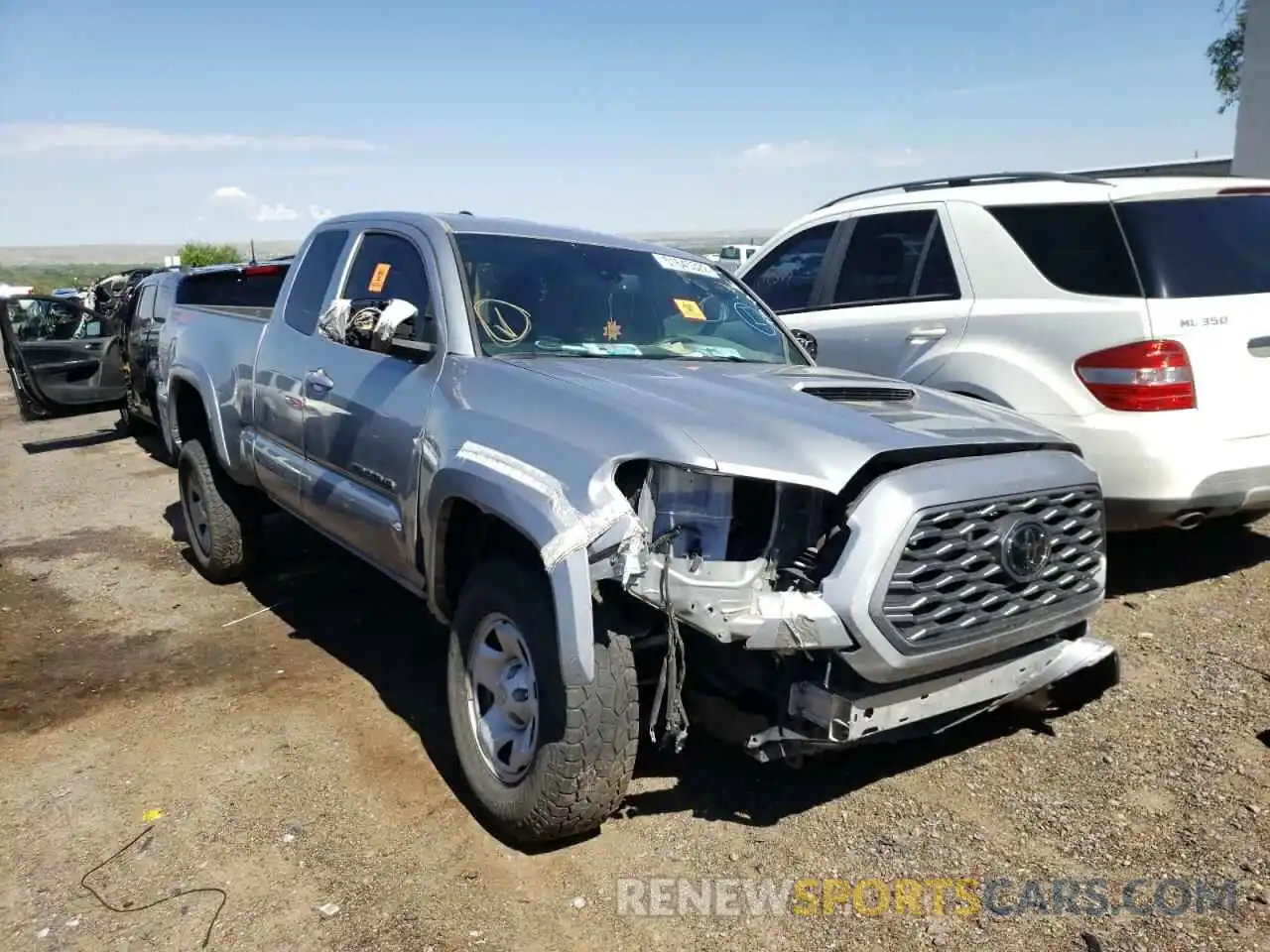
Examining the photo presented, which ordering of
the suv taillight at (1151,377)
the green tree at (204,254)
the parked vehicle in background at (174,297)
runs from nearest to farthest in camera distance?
the suv taillight at (1151,377) → the parked vehicle in background at (174,297) → the green tree at (204,254)

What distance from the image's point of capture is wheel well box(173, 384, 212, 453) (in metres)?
6.09

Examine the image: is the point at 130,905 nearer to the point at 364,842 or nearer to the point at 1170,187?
the point at 364,842

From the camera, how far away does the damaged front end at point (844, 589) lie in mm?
2623

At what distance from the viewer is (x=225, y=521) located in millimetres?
5645

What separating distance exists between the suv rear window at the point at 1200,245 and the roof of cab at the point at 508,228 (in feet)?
6.80

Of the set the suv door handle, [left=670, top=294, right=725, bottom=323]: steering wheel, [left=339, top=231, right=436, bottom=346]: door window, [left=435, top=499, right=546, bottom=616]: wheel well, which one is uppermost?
[left=339, top=231, right=436, bottom=346]: door window

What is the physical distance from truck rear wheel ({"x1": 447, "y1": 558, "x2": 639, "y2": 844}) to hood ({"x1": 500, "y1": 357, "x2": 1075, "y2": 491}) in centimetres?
62

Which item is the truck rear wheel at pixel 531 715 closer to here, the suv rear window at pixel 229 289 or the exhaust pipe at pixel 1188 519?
the exhaust pipe at pixel 1188 519

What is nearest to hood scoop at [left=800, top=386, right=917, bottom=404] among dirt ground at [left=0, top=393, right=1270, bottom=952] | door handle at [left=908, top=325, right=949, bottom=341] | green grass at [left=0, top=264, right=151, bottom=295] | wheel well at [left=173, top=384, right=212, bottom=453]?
dirt ground at [left=0, top=393, right=1270, bottom=952]

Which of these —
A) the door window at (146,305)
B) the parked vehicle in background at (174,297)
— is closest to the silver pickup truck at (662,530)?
the parked vehicle in background at (174,297)

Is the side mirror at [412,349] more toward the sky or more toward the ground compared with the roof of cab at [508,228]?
more toward the ground

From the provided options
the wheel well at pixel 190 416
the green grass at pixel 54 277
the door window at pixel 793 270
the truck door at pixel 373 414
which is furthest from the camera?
the green grass at pixel 54 277

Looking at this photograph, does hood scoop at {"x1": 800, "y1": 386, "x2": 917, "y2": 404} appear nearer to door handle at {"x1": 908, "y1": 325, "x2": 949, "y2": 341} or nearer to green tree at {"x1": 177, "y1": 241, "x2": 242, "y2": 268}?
door handle at {"x1": 908, "y1": 325, "x2": 949, "y2": 341}

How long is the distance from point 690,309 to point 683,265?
407mm
